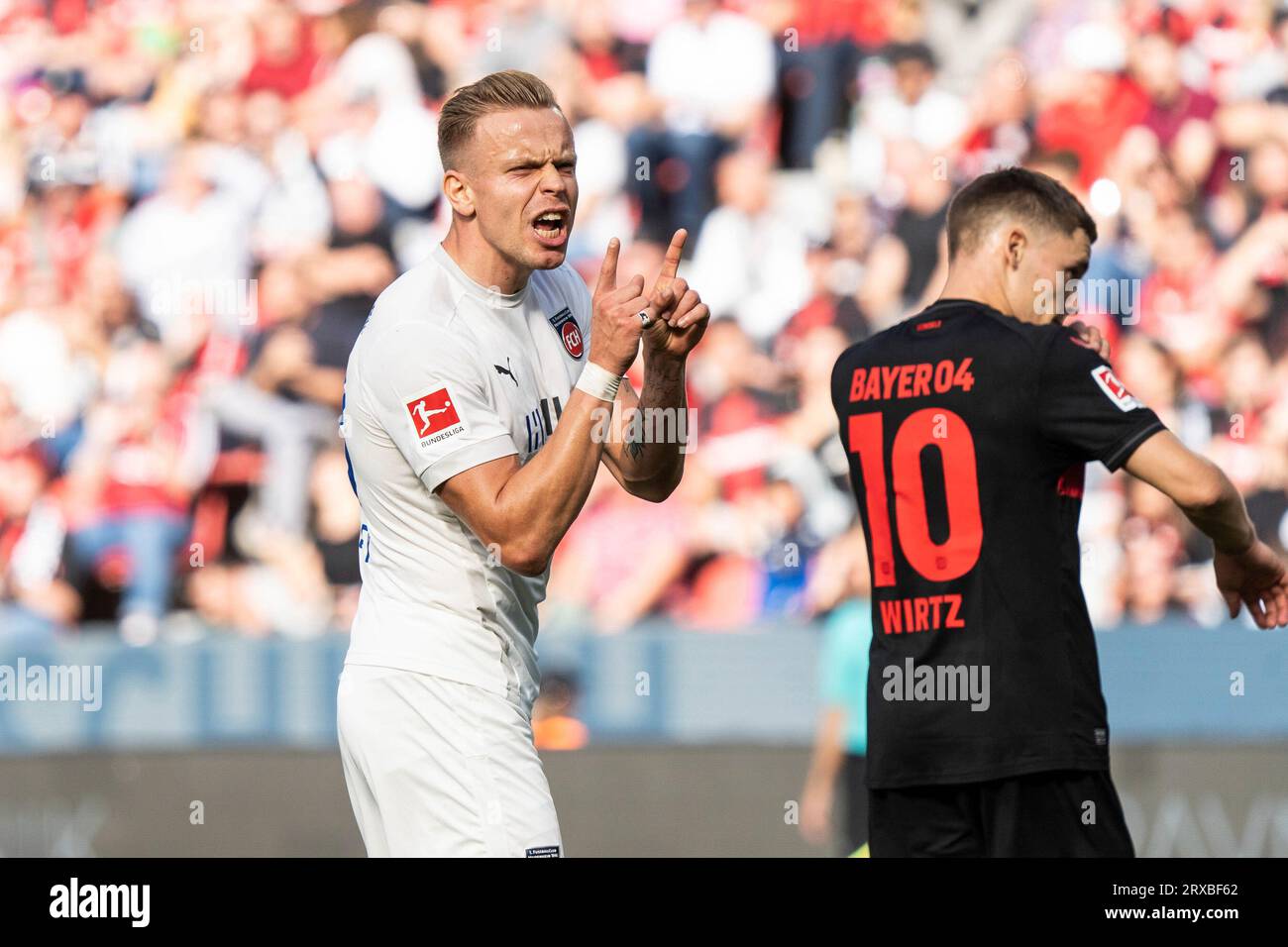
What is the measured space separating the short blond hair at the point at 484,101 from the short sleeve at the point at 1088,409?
50.1 inches

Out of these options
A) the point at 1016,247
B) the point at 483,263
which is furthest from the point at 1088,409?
the point at 483,263

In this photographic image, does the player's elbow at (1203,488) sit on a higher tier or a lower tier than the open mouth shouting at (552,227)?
lower

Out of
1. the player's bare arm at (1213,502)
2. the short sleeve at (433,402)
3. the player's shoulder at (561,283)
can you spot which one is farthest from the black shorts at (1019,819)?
the player's shoulder at (561,283)

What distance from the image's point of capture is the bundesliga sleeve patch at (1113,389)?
3424mm

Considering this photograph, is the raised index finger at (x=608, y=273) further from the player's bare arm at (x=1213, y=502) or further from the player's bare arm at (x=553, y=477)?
the player's bare arm at (x=1213, y=502)

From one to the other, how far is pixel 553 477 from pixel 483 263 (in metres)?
0.67

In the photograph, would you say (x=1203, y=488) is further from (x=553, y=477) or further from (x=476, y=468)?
(x=476, y=468)

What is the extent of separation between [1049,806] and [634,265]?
14.6 ft

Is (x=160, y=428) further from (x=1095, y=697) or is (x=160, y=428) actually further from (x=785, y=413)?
(x=1095, y=697)

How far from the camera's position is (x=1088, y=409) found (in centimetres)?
344

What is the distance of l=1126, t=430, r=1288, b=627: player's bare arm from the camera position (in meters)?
3.37

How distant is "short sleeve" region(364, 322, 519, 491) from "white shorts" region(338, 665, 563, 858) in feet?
1.52

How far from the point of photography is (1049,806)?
3412 mm

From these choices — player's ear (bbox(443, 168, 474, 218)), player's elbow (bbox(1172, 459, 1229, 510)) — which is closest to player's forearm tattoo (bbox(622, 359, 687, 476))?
player's ear (bbox(443, 168, 474, 218))
